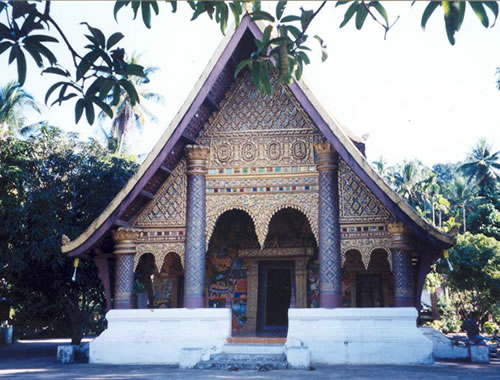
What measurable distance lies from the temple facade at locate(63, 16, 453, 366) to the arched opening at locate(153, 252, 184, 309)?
1289mm

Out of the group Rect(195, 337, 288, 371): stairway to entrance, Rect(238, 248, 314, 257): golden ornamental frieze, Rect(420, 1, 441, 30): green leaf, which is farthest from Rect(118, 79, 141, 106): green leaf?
Rect(238, 248, 314, 257): golden ornamental frieze

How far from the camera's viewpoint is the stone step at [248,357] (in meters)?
8.39

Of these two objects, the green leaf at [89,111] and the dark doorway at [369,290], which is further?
the dark doorway at [369,290]

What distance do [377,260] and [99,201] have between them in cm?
779

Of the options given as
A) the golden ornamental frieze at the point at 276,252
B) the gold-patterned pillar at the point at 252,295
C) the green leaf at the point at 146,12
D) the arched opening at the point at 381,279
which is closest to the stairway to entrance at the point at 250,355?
the gold-patterned pillar at the point at 252,295

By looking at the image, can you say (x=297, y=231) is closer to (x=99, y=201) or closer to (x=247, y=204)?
(x=247, y=204)

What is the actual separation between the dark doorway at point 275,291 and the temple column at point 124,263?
3.02 meters

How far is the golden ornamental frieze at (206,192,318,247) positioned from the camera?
9.52m

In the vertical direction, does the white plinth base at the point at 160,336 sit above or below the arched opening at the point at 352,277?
below

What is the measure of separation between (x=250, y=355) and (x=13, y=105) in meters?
21.7

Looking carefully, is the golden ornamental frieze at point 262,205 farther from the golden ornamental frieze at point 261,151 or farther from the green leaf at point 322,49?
the green leaf at point 322,49

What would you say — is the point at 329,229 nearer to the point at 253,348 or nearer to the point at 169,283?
the point at 253,348

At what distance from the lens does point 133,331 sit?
955 centimetres

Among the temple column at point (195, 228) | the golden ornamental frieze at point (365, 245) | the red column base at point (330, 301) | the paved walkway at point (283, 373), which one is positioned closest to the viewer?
the paved walkway at point (283, 373)
